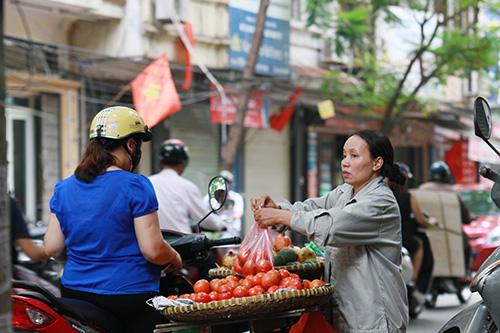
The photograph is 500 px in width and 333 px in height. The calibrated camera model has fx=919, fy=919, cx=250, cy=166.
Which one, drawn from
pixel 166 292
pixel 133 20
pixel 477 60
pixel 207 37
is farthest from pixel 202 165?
pixel 166 292

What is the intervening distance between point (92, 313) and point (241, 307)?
74cm

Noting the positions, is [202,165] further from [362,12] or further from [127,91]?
[362,12]

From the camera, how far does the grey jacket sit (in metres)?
3.96

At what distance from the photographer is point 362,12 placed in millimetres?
15180

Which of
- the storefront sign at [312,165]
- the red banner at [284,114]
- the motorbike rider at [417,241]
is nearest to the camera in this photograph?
the motorbike rider at [417,241]

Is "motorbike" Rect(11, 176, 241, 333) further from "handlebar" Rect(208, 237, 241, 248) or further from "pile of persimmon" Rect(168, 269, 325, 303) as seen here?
"handlebar" Rect(208, 237, 241, 248)

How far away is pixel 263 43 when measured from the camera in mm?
17047

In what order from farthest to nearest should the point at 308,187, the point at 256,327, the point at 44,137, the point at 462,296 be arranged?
the point at 308,187
the point at 44,137
the point at 462,296
the point at 256,327

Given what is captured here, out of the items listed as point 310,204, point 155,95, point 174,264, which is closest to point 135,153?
point 174,264

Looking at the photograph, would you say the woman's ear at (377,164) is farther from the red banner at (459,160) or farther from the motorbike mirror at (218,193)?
the red banner at (459,160)

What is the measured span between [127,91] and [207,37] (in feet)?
6.18

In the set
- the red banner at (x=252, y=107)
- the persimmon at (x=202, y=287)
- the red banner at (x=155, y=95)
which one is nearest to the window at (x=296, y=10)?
the red banner at (x=252, y=107)

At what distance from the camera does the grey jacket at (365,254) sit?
3.96 meters

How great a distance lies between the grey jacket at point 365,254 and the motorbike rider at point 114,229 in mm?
684
